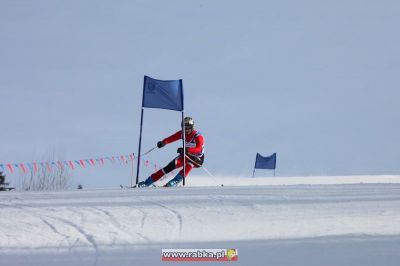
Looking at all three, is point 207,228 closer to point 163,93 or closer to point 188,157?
point 188,157

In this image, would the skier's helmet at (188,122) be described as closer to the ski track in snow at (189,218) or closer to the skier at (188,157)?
the skier at (188,157)

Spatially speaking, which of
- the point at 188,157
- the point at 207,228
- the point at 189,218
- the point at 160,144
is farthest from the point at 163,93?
the point at 207,228

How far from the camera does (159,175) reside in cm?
1077

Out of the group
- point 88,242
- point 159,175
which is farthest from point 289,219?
point 159,175

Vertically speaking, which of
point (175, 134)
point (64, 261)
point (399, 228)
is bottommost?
point (64, 261)

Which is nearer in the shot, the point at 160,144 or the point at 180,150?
the point at 180,150

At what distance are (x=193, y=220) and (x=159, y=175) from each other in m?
5.95

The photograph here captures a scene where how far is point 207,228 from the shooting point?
181 inches

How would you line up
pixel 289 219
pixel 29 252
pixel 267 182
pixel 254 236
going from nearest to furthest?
1. pixel 29 252
2. pixel 254 236
3. pixel 289 219
4. pixel 267 182

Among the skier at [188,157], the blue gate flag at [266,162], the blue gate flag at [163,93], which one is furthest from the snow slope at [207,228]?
the blue gate flag at [266,162]

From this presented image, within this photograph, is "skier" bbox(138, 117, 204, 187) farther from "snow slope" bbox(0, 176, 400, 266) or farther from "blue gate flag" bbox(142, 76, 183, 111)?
"snow slope" bbox(0, 176, 400, 266)

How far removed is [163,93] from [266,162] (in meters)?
11.3

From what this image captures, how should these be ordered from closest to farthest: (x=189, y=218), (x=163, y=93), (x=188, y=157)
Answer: (x=189, y=218)
(x=188, y=157)
(x=163, y=93)

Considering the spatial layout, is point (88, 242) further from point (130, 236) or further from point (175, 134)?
point (175, 134)
